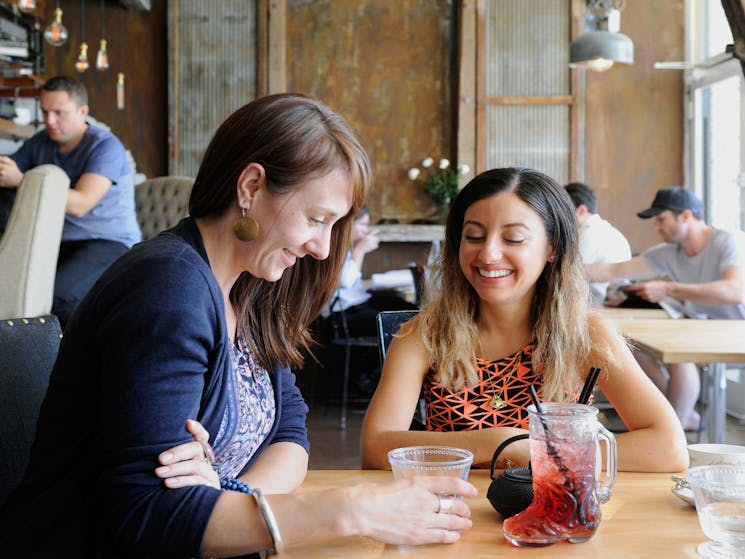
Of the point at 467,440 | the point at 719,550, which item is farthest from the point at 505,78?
the point at 719,550

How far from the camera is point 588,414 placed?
121 cm

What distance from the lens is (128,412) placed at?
1.15 metres

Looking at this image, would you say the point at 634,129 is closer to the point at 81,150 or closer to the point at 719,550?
the point at 81,150

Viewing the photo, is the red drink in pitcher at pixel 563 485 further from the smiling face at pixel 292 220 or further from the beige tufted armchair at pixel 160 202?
the beige tufted armchair at pixel 160 202

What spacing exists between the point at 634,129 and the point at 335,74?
9.07ft

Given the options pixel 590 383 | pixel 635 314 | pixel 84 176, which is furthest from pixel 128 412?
pixel 635 314

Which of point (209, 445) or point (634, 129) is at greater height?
point (634, 129)

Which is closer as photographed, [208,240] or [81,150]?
[208,240]

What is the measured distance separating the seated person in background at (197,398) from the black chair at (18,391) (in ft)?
1.24

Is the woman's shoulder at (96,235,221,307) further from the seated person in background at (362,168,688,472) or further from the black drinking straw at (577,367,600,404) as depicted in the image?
the seated person in background at (362,168,688,472)

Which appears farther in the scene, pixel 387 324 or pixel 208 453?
pixel 387 324

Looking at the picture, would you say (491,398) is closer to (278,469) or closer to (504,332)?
(504,332)

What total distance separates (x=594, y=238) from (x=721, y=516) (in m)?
4.49

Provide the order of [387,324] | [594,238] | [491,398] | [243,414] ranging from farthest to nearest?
[594,238]
[387,324]
[491,398]
[243,414]
